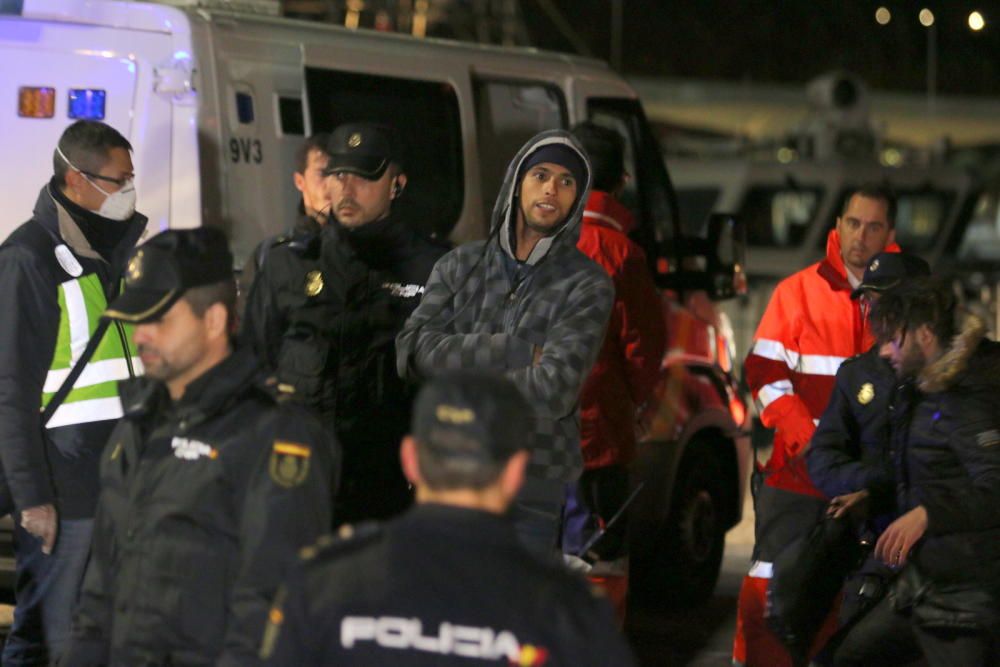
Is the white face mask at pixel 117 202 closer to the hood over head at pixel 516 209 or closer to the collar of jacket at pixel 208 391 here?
the hood over head at pixel 516 209

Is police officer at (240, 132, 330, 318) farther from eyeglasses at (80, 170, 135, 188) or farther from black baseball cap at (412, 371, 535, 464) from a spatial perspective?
black baseball cap at (412, 371, 535, 464)

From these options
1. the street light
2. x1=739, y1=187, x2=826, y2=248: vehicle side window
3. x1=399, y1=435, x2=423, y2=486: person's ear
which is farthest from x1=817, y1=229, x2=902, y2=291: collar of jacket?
x1=739, y1=187, x2=826, y2=248: vehicle side window

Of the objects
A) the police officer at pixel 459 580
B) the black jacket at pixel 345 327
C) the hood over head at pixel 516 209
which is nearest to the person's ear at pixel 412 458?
the police officer at pixel 459 580

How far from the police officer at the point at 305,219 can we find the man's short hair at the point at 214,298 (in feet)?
4.82

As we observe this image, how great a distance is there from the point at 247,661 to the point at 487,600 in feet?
2.50

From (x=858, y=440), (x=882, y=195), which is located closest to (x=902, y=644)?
(x=858, y=440)

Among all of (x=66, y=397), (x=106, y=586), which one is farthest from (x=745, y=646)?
(x=106, y=586)

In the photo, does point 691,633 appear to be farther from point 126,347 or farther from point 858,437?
point 126,347

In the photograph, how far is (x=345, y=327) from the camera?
5.02m

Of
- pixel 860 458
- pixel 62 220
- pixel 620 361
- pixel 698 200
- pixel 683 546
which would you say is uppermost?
pixel 62 220

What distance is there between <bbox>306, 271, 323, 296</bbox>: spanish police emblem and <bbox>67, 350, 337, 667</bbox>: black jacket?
1637 mm

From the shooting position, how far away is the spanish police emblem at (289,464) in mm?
3219

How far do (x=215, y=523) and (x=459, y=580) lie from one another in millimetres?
879

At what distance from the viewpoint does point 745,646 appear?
615cm
